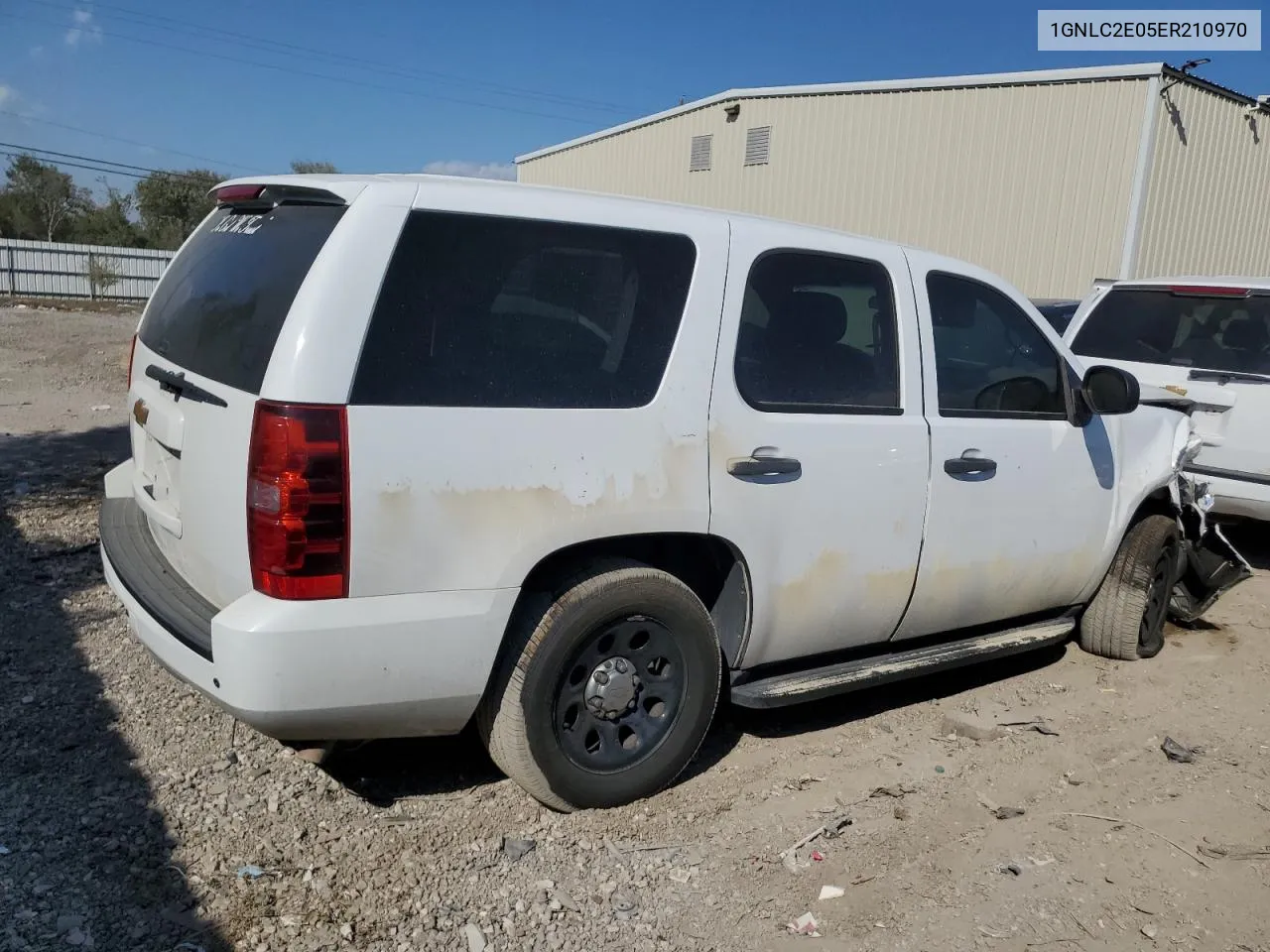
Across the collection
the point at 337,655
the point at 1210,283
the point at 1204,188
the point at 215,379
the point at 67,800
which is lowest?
the point at 67,800

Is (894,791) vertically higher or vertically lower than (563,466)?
lower

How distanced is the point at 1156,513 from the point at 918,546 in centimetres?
203

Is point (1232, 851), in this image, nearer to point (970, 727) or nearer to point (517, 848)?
point (970, 727)

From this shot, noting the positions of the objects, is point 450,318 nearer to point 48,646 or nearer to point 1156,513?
point 48,646

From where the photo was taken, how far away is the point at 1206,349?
6.84m

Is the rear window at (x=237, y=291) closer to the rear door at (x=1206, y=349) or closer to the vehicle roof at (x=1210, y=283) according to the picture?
the rear door at (x=1206, y=349)

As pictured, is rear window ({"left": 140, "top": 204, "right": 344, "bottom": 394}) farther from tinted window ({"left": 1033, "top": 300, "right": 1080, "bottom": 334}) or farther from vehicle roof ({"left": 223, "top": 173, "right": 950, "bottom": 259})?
tinted window ({"left": 1033, "top": 300, "right": 1080, "bottom": 334})

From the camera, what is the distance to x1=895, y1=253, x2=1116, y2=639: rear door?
4137 millimetres

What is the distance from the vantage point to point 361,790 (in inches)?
144

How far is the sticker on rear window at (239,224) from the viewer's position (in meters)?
3.40

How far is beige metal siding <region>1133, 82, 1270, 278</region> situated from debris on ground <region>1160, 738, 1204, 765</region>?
1377 centimetres

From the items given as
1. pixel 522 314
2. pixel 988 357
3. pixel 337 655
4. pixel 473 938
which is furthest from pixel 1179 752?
pixel 337 655

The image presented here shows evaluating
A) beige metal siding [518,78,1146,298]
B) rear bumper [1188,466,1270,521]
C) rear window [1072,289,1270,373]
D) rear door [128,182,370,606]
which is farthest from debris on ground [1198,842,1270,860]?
beige metal siding [518,78,1146,298]

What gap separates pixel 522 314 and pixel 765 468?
3.16ft
